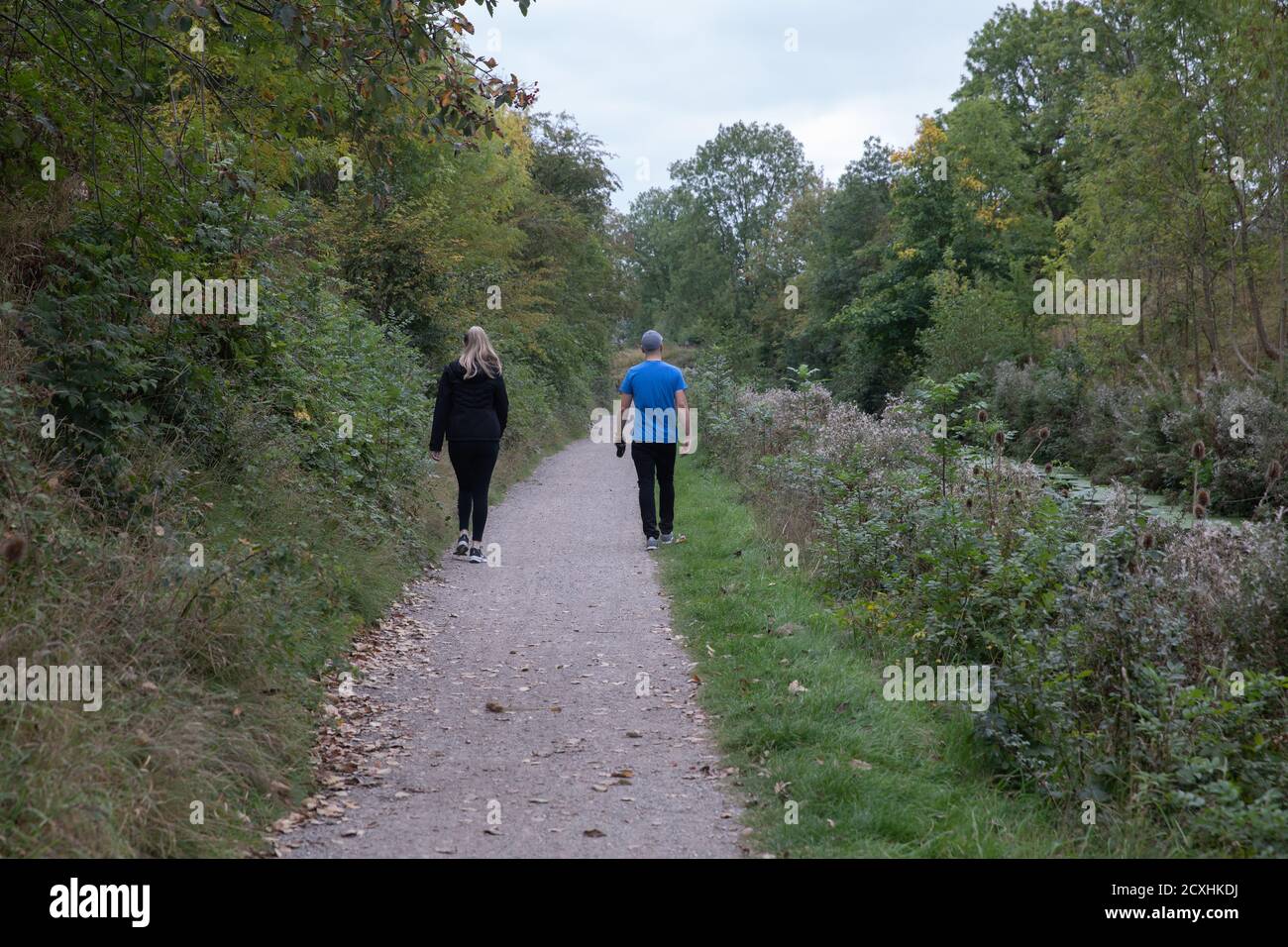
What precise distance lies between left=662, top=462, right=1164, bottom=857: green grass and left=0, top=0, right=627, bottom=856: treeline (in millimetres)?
2377

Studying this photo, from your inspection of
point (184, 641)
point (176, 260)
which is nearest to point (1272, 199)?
point (176, 260)

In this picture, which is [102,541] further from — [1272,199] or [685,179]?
[685,179]

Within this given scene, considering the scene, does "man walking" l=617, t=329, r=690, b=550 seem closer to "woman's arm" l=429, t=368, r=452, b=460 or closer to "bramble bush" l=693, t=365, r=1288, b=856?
"woman's arm" l=429, t=368, r=452, b=460

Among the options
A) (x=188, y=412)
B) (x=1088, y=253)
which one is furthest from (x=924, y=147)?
(x=188, y=412)

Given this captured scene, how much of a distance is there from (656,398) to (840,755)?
22.2 ft

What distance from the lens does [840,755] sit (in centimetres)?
525

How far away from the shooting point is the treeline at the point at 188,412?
14.4 feet

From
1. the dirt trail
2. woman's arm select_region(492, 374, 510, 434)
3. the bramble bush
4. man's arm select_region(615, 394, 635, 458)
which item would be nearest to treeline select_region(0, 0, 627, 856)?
the dirt trail

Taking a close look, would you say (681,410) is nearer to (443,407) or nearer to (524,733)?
(443,407)

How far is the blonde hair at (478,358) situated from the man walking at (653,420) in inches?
58.6

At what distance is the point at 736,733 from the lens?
570 centimetres

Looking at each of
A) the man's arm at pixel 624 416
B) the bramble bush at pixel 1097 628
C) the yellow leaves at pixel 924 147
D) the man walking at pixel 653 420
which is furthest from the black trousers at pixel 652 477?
the yellow leaves at pixel 924 147
